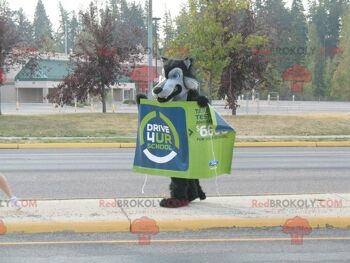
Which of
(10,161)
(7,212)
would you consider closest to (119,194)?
(7,212)

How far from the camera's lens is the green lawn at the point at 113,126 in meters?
22.6

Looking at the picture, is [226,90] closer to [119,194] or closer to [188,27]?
[188,27]

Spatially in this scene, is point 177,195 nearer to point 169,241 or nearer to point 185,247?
point 169,241

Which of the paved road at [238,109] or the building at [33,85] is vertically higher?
the building at [33,85]

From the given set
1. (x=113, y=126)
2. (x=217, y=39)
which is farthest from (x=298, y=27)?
(x=113, y=126)

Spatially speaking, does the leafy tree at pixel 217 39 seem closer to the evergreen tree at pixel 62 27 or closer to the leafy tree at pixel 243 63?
the leafy tree at pixel 243 63

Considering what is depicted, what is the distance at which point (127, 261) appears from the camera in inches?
217

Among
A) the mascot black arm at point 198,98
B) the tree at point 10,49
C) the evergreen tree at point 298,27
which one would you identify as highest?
the evergreen tree at point 298,27

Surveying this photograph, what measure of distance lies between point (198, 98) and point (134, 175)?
4.52 metres

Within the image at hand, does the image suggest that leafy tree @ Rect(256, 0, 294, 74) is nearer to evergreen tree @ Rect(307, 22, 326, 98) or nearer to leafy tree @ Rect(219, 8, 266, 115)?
leafy tree @ Rect(219, 8, 266, 115)

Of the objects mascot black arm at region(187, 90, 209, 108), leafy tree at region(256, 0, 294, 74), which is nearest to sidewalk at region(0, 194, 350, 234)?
mascot black arm at region(187, 90, 209, 108)

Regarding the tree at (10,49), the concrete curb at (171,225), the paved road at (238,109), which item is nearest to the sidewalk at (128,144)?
the tree at (10,49)

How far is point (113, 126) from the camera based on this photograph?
24219 mm

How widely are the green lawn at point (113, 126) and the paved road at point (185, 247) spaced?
14.3 meters
